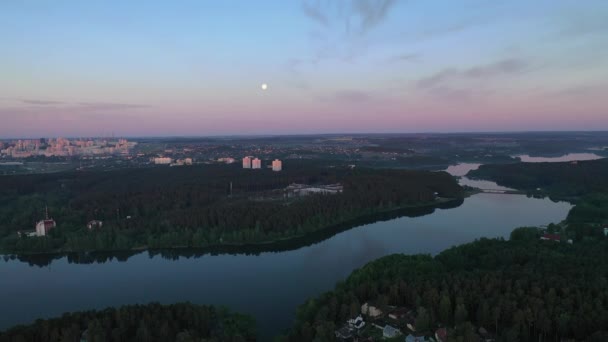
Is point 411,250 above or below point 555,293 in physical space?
below

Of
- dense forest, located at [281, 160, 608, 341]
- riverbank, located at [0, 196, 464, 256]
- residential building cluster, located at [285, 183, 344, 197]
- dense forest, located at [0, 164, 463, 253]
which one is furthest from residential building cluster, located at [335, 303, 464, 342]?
residential building cluster, located at [285, 183, 344, 197]

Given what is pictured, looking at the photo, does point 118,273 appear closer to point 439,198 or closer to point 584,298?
point 584,298

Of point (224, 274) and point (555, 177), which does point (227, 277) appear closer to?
point (224, 274)

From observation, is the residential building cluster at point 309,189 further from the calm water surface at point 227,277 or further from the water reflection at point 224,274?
the calm water surface at point 227,277

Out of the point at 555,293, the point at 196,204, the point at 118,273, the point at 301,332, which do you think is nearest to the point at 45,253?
the point at 118,273

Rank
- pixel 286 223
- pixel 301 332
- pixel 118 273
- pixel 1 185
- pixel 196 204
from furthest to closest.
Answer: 1. pixel 1 185
2. pixel 196 204
3. pixel 286 223
4. pixel 118 273
5. pixel 301 332

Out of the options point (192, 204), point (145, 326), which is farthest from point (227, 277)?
point (192, 204)

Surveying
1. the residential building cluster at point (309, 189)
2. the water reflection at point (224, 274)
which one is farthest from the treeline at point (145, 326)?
the residential building cluster at point (309, 189)
